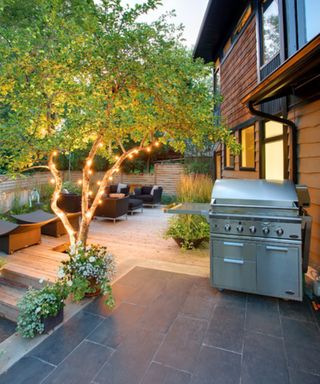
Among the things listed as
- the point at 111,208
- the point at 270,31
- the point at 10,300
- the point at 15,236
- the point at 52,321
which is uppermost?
the point at 270,31

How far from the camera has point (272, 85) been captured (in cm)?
280

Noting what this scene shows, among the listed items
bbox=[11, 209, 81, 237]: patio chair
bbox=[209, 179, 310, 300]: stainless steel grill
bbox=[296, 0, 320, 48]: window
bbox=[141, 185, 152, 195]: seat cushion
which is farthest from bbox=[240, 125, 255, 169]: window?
bbox=[141, 185, 152, 195]: seat cushion

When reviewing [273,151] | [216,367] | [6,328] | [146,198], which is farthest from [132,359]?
[146,198]

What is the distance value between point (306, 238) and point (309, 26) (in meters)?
2.69

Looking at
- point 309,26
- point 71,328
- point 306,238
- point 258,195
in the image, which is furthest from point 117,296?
point 309,26

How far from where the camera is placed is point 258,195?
2691 mm

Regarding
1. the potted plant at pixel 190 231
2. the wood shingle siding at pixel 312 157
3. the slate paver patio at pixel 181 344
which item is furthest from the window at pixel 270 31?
the slate paver patio at pixel 181 344

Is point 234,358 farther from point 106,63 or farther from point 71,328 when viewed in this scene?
point 106,63

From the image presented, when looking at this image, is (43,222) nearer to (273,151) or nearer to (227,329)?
(227,329)

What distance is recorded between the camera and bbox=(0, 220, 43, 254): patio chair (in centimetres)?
424

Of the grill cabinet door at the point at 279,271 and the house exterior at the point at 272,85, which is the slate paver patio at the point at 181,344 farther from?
the house exterior at the point at 272,85

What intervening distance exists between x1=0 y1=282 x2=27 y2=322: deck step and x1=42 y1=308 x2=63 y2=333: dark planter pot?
1.23 m

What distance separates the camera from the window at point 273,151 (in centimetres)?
415

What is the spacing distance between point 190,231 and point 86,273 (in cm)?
235
